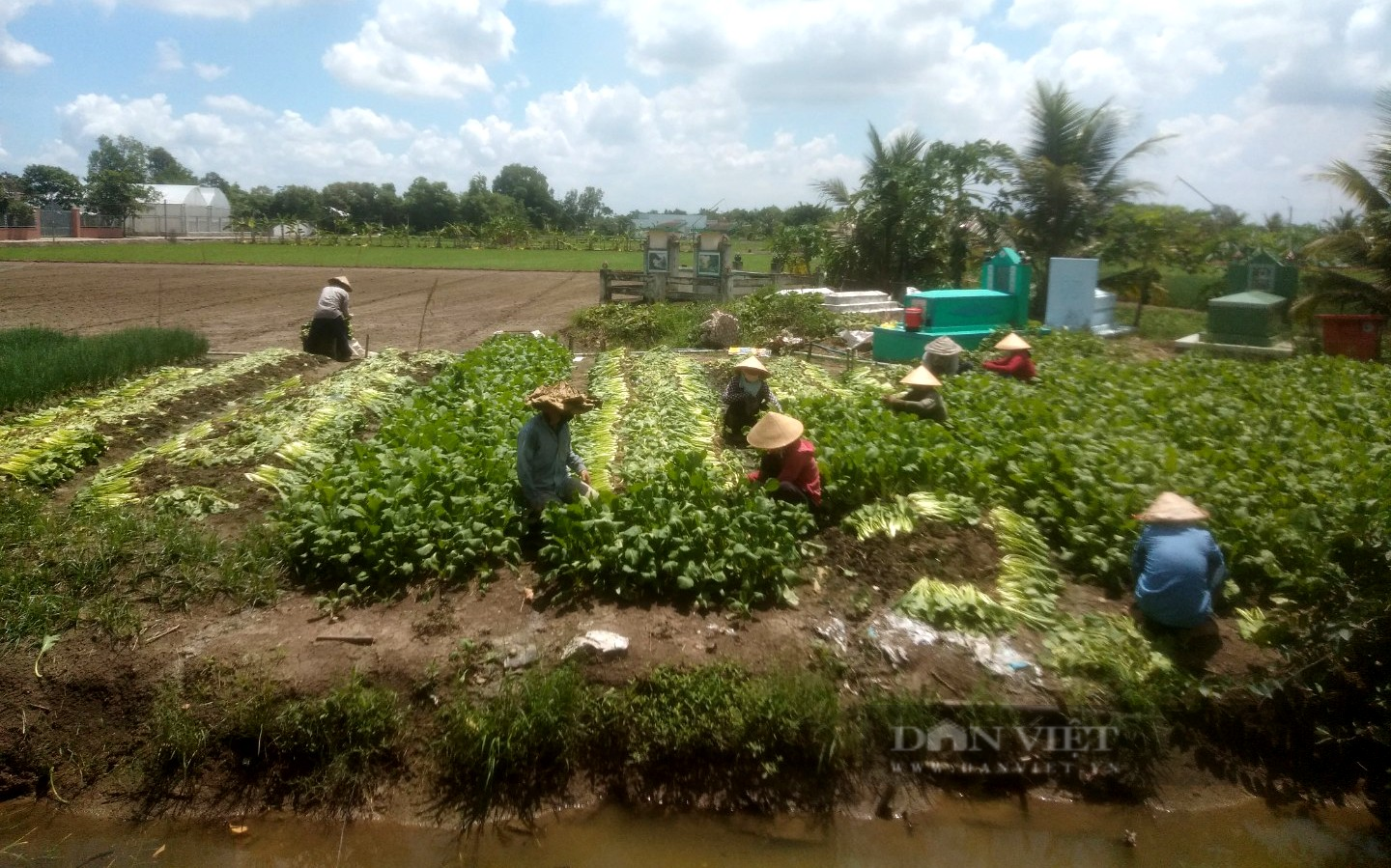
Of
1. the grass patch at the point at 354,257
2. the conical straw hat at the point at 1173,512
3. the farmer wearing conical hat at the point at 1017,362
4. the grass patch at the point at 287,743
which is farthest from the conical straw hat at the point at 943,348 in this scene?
the grass patch at the point at 354,257

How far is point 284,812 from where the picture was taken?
197 inches

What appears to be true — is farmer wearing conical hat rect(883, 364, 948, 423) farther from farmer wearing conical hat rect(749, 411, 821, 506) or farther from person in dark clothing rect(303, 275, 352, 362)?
person in dark clothing rect(303, 275, 352, 362)

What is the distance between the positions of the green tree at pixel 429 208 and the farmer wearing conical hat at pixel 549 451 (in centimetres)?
8012

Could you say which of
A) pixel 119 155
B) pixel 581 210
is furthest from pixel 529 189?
pixel 119 155

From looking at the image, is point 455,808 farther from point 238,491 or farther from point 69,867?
point 238,491

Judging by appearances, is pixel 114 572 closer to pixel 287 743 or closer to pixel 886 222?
pixel 287 743

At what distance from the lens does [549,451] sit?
22.1 feet

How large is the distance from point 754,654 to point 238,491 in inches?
180

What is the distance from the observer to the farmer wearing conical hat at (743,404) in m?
8.88

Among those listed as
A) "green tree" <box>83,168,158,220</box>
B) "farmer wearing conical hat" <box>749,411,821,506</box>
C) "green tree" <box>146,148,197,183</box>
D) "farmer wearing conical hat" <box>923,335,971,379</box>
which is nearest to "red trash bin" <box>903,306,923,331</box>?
"farmer wearing conical hat" <box>923,335,971,379</box>

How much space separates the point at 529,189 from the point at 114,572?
316 ft

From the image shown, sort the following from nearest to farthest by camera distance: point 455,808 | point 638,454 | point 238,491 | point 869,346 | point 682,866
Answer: point 682,866 < point 455,808 < point 238,491 < point 638,454 < point 869,346

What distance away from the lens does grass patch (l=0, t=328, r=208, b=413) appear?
10.8 meters

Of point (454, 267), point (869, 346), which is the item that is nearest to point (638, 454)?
point (869, 346)
